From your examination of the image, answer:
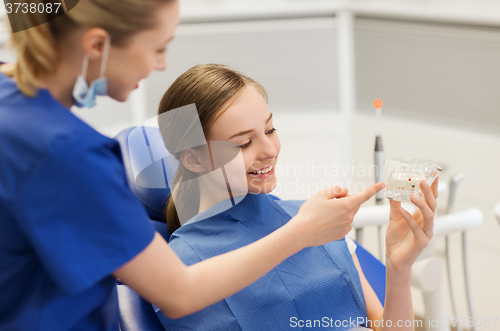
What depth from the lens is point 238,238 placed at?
1172 mm

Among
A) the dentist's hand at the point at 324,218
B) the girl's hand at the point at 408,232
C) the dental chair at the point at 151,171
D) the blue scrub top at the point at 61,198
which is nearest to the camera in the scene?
the blue scrub top at the point at 61,198

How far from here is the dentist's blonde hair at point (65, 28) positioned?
667 mm

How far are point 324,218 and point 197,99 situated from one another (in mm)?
445

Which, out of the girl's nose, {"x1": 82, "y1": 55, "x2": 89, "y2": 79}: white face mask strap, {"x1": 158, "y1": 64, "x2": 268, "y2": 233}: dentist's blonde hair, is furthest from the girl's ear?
{"x1": 82, "y1": 55, "x2": 89, "y2": 79}: white face mask strap

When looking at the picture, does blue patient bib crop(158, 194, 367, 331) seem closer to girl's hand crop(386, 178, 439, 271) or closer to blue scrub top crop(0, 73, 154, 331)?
girl's hand crop(386, 178, 439, 271)

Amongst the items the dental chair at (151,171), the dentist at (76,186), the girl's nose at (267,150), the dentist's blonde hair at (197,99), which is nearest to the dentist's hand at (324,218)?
the dentist at (76,186)

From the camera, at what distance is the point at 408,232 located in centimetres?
104

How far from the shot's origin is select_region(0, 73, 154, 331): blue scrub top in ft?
2.10

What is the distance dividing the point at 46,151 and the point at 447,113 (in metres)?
2.19

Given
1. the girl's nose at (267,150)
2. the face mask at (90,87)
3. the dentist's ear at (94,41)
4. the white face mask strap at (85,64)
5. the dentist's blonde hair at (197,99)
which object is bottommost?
the girl's nose at (267,150)

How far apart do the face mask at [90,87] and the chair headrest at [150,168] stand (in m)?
0.56

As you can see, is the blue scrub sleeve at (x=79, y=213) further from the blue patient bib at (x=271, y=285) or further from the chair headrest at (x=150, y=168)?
the chair headrest at (x=150, y=168)

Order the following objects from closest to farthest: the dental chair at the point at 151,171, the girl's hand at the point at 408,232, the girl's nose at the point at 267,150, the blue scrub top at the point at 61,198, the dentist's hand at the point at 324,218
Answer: the blue scrub top at the point at 61,198
the dentist's hand at the point at 324,218
the girl's hand at the point at 408,232
the girl's nose at the point at 267,150
the dental chair at the point at 151,171

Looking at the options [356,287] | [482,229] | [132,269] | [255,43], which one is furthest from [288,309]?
[255,43]
